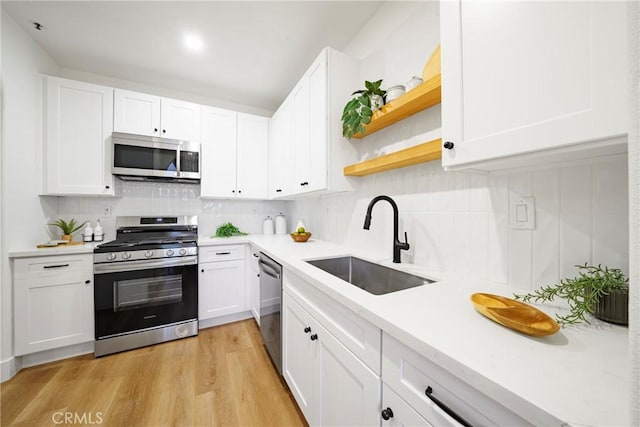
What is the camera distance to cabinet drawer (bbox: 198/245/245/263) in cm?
239

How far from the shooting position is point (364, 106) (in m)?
1.53

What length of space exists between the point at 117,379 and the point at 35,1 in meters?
2.79

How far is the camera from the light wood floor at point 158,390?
1386mm

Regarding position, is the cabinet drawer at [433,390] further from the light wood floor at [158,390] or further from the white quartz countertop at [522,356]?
the light wood floor at [158,390]

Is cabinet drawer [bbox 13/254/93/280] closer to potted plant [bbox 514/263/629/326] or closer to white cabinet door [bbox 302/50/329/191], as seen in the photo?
white cabinet door [bbox 302/50/329/191]

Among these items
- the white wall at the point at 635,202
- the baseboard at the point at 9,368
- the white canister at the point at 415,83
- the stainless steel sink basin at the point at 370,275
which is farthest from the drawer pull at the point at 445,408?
the baseboard at the point at 9,368

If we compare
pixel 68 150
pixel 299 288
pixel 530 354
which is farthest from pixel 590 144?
pixel 68 150

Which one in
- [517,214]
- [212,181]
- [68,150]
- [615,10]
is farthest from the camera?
[212,181]

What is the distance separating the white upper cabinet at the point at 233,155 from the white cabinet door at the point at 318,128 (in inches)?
48.3

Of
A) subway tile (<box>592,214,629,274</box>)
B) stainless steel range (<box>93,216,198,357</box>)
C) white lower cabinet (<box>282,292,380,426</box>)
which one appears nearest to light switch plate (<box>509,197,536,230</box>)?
subway tile (<box>592,214,629,274</box>)

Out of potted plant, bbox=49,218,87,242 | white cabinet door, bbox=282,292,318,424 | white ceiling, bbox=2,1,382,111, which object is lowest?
white cabinet door, bbox=282,292,318,424

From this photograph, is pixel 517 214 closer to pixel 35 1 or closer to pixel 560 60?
pixel 560 60

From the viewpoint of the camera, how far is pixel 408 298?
2.78ft

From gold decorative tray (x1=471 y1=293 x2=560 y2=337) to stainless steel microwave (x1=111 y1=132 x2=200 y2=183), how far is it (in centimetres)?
275
